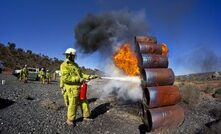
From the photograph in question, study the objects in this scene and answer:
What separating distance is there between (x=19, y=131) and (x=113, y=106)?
494 centimetres

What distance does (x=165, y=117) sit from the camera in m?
8.38

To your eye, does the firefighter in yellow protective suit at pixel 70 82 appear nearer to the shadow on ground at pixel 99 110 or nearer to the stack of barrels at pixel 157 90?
the shadow on ground at pixel 99 110

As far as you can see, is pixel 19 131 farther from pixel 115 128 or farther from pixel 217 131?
pixel 217 131

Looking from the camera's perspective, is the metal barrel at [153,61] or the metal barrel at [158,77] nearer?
the metal barrel at [158,77]

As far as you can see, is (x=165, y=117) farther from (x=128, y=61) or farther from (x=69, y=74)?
(x=128, y=61)

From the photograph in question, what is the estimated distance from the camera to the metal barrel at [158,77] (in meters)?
8.46

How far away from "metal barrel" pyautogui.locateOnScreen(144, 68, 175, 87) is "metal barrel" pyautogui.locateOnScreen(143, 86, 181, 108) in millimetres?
175

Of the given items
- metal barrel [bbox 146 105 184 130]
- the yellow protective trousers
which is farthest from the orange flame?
the yellow protective trousers

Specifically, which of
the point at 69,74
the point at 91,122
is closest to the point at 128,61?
the point at 91,122

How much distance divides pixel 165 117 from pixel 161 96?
68cm

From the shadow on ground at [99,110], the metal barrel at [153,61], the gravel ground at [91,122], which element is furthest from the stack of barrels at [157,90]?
the shadow on ground at [99,110]

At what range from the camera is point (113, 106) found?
35.9 ft

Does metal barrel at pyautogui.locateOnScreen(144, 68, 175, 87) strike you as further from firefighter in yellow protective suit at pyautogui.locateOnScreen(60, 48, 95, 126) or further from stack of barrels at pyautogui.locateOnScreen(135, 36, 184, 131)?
firefighter in yellow protective suit at pyautogui.locateOnScreen(60, 48, 95, 126)

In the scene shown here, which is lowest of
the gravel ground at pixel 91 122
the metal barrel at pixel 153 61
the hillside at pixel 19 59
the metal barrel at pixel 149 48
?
the gravel ground at pixel 91 122
